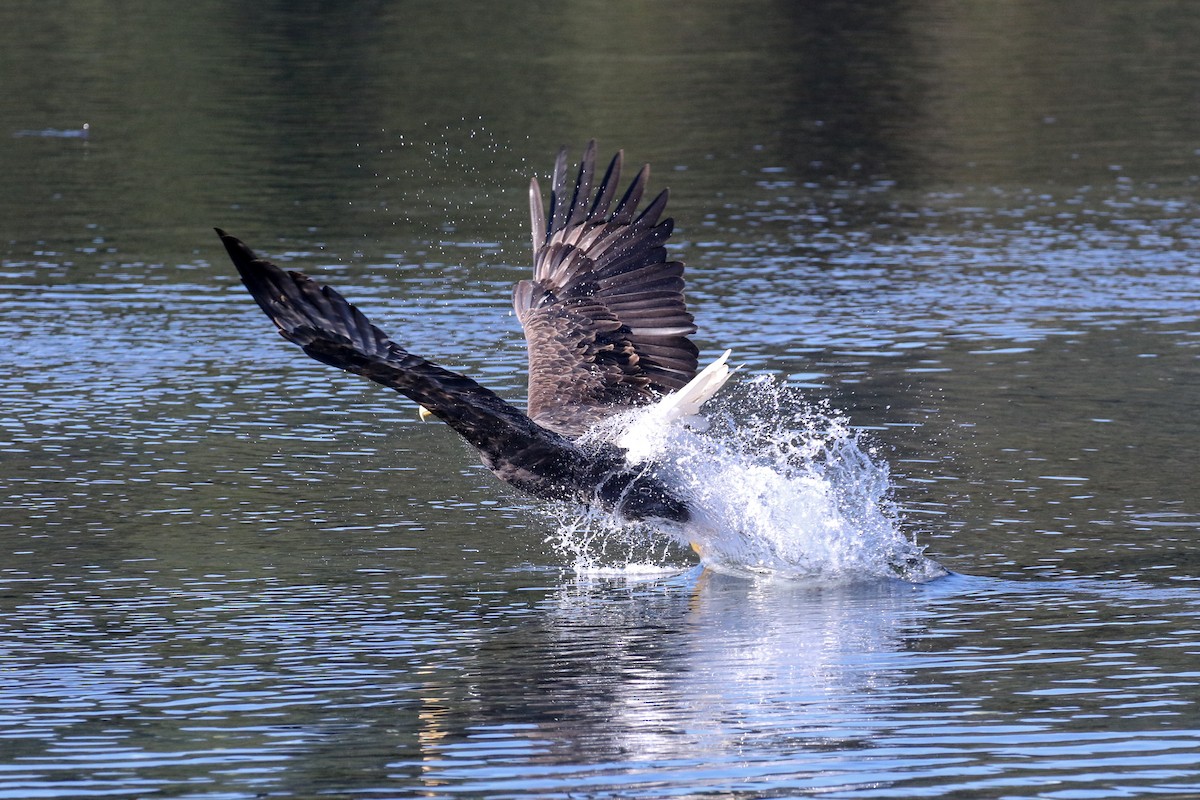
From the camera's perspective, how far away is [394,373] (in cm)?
685

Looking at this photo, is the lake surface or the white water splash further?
the white water splash

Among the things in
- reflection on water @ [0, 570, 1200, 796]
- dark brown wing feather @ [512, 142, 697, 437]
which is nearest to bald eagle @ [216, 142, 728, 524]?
dark brown wing feather @ [512, 142, 697, 437]

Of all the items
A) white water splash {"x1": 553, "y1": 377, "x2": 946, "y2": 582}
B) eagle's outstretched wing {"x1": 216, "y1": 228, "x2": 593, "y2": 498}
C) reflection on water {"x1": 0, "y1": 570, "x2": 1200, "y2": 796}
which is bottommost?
reflection on water {"x1": 0, "y1": 570, "x2": 1200, "y2": 796}

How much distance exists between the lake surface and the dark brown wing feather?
618mm

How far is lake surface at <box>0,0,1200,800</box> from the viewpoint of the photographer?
6242mm

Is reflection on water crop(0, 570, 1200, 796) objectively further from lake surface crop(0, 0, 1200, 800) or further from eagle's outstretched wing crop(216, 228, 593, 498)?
eagle's outstretched wing crop(216, 228, 593, 498)

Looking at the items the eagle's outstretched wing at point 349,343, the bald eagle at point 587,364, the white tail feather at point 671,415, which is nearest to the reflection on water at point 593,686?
the bald eagle at point 587,364

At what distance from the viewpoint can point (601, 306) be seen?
9.77 metres

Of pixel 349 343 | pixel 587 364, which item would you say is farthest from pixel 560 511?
pixel 349 343

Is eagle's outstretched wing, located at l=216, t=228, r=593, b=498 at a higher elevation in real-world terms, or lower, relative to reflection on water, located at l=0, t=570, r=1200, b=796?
A: higher

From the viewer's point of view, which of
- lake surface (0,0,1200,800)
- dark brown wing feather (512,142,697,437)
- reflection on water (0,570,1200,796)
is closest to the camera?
reflection on water (0,570,1200,796)

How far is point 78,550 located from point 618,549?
7.35 ft

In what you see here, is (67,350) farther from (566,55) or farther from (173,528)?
(566,55)

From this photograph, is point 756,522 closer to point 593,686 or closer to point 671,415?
point 671,415
